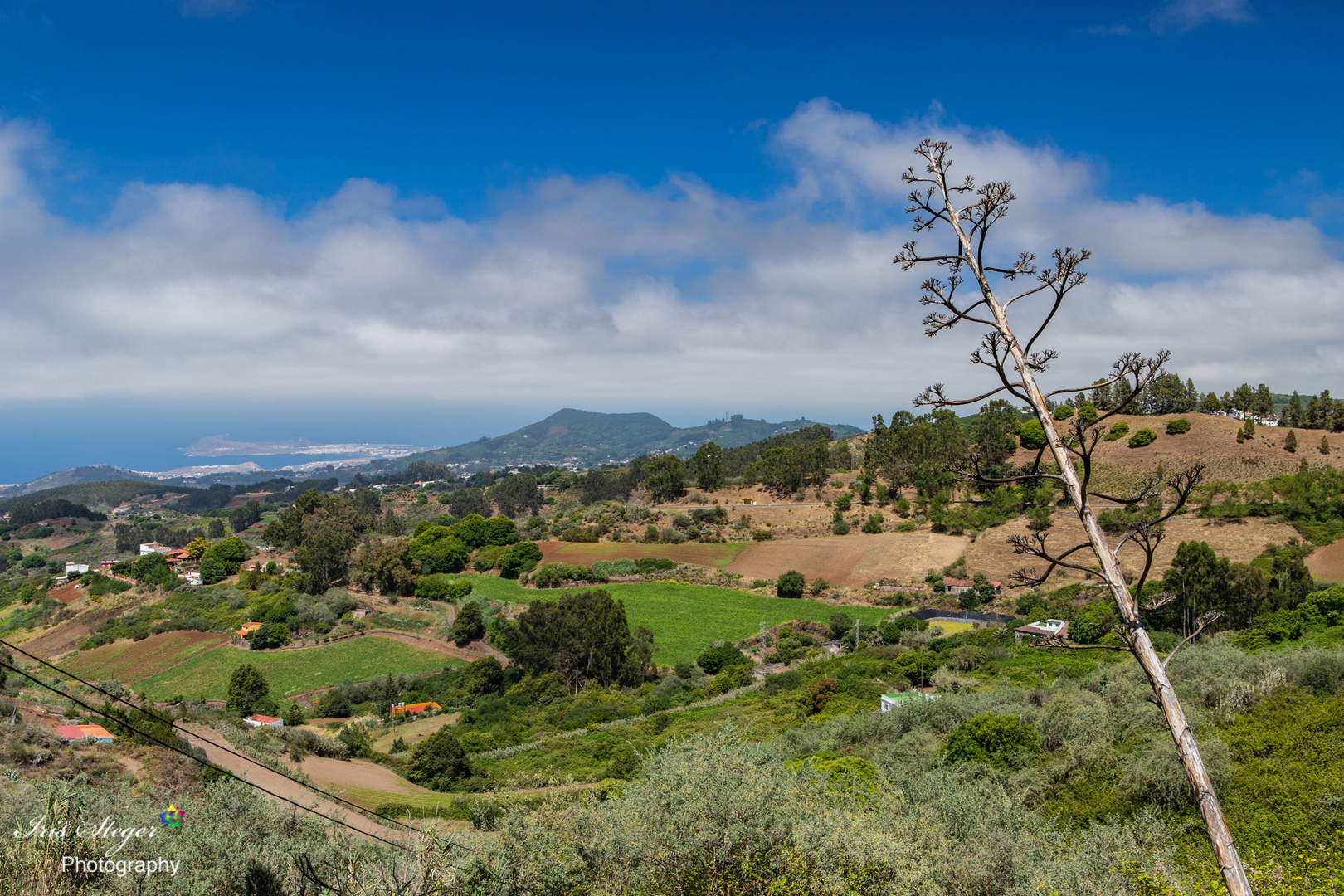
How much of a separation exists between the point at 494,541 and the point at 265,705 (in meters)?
31.1

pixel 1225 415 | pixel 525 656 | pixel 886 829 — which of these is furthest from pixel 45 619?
pixel 1225 415

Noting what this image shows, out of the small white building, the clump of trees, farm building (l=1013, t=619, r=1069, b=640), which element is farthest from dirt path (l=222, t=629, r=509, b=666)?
farm building (l=1013, t=619, r=1069, b=640)

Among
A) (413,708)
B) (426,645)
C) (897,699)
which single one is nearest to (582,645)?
(413,708)

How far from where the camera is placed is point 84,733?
17078 mm

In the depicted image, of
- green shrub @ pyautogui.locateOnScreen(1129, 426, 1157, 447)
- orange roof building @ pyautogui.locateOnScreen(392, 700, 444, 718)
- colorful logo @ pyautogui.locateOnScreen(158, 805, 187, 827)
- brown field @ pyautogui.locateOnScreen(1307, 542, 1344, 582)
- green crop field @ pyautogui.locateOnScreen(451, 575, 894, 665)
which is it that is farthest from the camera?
green shrub @ pyautogui.locateOnScreen(1129, 426, 1157, 447)

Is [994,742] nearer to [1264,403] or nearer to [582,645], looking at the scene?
[582,645]

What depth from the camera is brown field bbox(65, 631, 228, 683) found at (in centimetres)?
3672

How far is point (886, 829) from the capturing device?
7.86 meters

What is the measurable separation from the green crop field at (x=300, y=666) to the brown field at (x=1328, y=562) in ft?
148

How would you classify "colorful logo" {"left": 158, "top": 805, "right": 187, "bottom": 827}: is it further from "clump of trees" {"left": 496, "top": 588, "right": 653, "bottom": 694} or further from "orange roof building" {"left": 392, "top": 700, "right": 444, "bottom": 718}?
"clump of trees" {"left": 496, "top": 588, "right": 653, "bottom": 694}

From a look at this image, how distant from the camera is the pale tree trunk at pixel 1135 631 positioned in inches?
135

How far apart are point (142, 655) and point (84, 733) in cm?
2765

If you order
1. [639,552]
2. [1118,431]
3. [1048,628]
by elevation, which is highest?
[1118,431]

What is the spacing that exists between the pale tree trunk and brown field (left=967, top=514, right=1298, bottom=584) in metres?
34.2
